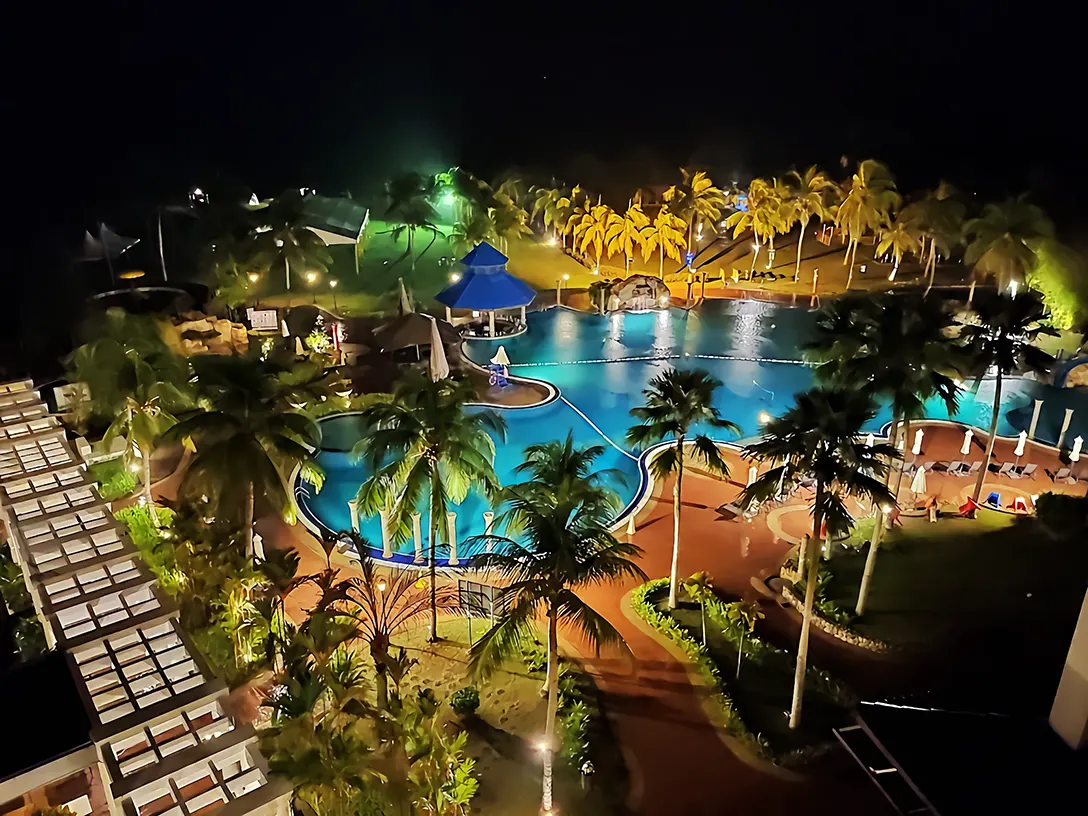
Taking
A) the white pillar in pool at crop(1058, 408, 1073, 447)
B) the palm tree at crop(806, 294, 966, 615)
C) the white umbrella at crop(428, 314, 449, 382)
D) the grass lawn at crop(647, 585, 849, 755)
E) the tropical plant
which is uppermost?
the palm tree at crop(806, 294, 966, 615)

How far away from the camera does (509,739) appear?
55.8 ft

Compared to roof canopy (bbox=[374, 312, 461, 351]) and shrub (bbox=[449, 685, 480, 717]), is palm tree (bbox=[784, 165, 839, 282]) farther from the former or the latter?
shrub (bbox=[449, 685, 480, 717])

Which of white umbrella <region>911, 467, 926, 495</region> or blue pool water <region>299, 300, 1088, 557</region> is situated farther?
blue pool water <region>299, 300, 1088, 557</region>

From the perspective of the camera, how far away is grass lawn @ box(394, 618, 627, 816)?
15648mm

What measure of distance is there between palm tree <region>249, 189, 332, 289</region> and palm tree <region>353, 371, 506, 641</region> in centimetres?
2684

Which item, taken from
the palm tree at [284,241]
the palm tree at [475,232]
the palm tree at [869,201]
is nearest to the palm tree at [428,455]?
the palm tree at [284,241]

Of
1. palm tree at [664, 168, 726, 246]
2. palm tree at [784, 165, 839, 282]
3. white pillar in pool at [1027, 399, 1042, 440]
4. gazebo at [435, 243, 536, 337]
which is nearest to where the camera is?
white pillar in pool at [1027, 399, 1042, 440]

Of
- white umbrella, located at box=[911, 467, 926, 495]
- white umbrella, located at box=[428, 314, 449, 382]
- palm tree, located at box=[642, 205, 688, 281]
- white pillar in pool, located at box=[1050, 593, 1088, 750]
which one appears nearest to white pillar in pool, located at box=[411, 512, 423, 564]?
white umbrella, located at box=[428, 314, 449, 382]

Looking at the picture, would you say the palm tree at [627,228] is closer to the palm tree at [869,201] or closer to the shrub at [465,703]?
the palm tree at [869,201]

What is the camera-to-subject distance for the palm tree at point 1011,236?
36.3m

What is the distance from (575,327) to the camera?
1748 inches

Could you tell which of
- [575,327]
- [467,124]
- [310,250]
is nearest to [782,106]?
[467,124]

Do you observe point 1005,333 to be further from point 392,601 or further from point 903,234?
point 903,234

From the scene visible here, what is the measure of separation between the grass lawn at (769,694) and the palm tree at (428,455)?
22.2ft
